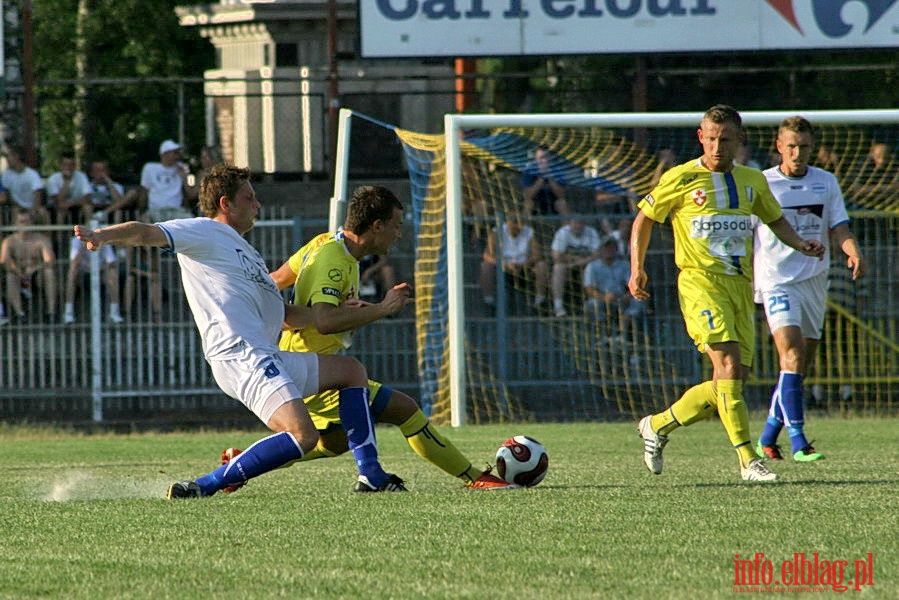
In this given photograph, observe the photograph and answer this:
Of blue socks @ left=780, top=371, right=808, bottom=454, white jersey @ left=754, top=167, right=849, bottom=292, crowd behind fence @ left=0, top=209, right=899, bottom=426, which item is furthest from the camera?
crowd behind fence @ left=0, top=209, right=899, bottom=426

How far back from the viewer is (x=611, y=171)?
16312mm

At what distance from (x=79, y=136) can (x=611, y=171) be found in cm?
1091

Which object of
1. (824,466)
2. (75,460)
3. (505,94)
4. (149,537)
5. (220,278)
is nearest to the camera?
(149,537)

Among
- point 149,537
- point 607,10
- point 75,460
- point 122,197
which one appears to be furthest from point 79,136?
point 149,537

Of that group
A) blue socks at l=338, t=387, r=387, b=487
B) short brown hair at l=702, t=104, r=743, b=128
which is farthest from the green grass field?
short brown hair at l=702, t=104, r=743, b=128

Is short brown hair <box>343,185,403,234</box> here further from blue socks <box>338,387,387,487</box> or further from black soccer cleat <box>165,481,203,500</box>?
black soccer cleat <box>165,481,203,500</box>

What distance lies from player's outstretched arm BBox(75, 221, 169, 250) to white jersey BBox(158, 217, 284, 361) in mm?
176

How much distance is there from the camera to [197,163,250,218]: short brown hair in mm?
7121

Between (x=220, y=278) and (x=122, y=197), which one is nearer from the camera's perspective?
(x=220, y=278)

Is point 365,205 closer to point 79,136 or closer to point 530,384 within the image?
point 530,384

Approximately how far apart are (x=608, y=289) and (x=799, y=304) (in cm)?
577

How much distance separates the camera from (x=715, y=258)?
816 cm

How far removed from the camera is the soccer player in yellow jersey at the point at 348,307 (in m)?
7.21

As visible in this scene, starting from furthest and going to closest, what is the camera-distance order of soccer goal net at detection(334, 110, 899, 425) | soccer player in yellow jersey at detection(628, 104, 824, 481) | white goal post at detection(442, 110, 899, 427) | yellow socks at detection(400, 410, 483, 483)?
soccer goal net at detection(334, 110, 899, 425)
white goal post at detection(442, 110, 899, 427)
soccer player in yellow jersey at detection(628, 104, 824, 481)
yellow socks at detection(400, 410, 483, 483)
